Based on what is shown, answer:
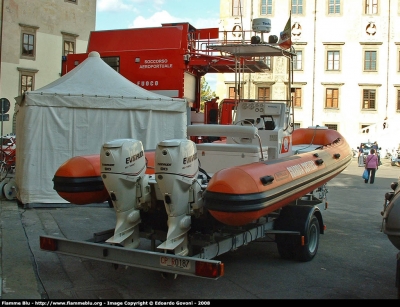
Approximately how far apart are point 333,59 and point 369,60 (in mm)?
3055

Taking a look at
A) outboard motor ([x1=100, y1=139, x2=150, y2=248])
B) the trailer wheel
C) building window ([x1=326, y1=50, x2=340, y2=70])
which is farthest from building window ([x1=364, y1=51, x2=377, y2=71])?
outboard motor ([x1=100, y1=139, x2=150, y2=248])

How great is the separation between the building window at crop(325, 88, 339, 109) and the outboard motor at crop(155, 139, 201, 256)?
40903 mm

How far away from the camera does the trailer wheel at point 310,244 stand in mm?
6895

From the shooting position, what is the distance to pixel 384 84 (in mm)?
43688

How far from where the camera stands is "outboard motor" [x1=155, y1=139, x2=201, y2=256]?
215 inches

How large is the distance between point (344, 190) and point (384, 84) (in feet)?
100.0

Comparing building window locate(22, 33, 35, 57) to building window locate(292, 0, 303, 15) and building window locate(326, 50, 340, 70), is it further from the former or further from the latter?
building window locate(326, 50, 340, 70)

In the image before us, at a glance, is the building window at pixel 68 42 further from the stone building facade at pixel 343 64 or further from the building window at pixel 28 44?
the stone building facade at pixel 343 64

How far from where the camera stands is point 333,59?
4466 cm

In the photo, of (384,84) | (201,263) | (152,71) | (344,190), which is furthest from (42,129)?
(384,84)

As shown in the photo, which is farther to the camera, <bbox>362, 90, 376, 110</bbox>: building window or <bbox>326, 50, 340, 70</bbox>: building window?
<bbox>326, 50, 340, 70</bbox>: building window

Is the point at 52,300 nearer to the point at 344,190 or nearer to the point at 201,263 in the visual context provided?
the point at 201,263

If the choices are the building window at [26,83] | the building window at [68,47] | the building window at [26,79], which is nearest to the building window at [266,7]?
the building window at [68,47]

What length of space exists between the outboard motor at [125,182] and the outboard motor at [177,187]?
41 cm
